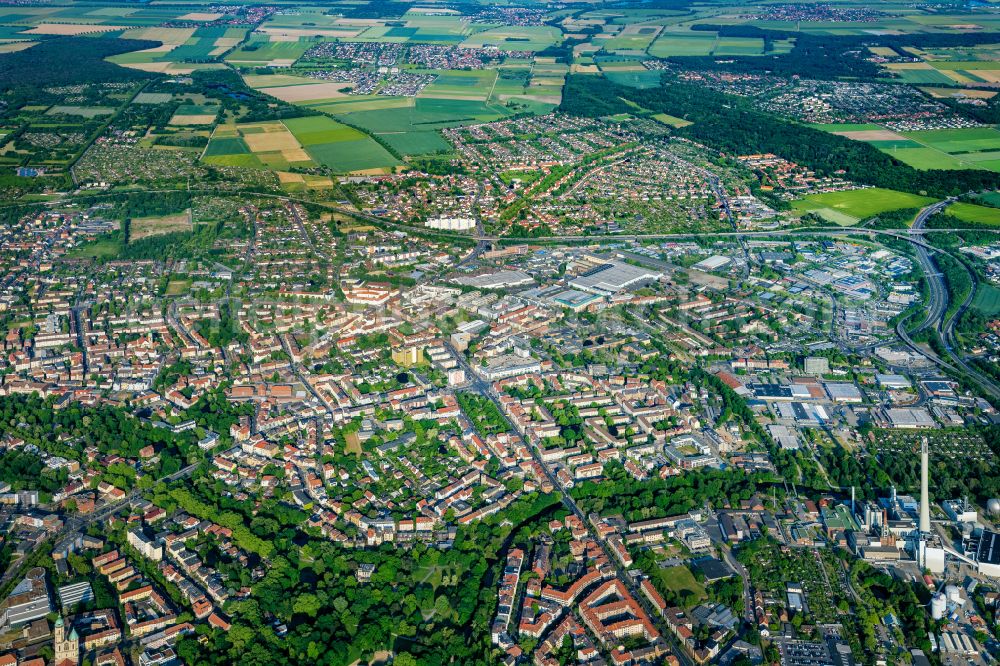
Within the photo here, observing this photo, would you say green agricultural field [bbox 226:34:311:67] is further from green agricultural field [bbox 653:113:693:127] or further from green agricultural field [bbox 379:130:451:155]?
green agricultural field [bbox 653:113:693:127]

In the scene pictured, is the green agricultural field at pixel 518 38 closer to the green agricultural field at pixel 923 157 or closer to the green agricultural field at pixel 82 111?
the green agricultural field at pixel 82 111

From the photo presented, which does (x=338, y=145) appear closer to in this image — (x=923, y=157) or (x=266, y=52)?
(x=266, y=52)

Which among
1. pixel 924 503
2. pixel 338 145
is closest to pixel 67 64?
pixel 338 145

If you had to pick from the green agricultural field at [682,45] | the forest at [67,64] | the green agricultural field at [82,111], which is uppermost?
the forest at [67,64]

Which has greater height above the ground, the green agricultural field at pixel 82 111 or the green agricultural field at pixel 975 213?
the green agricultural field at pixel 82 111

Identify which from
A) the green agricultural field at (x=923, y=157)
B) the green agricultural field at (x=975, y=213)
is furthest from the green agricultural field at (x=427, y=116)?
the green agricultural field at (x=975, y=213)

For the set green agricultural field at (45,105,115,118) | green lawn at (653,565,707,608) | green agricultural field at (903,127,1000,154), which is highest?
green agricultural field at (45,105,115,118)

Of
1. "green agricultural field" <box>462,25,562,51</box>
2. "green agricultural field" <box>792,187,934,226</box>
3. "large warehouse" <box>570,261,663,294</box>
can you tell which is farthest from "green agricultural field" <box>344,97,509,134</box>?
"large warehouse" <box>570,261,663,294</box>
